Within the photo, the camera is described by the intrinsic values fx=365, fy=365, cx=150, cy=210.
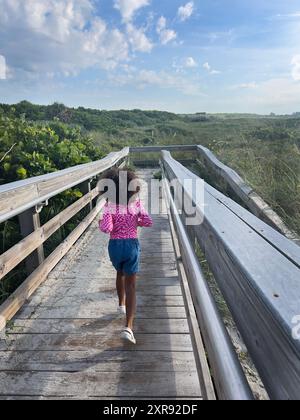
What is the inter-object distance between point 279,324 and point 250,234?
62cm

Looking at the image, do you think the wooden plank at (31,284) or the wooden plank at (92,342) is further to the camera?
the wooden plank at (31,284)

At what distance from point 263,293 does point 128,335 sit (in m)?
1.85

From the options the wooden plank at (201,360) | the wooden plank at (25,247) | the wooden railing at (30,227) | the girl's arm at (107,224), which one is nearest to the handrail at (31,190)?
the wooden railing at (30,227)

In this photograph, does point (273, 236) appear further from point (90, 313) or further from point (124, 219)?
point (90, 313)

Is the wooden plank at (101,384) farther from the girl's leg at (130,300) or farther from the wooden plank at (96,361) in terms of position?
the girl's leg at (130,300)

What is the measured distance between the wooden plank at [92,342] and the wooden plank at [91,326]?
0.18ft

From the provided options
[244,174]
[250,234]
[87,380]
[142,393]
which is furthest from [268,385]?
[244,174]

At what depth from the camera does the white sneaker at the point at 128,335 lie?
2.55 m

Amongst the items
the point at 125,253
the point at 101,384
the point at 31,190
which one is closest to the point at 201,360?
the point at 101,384

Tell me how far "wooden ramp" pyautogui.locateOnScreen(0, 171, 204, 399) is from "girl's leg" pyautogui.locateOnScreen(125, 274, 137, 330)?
0.45 ft

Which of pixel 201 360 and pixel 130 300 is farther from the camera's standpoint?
pixel 130 300

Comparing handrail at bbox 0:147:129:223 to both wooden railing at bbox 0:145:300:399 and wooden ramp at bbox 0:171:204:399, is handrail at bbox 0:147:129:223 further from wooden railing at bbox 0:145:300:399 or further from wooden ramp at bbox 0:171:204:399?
wooden ramp at bbox 0:171:204:399

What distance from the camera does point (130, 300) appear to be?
8.88 feet

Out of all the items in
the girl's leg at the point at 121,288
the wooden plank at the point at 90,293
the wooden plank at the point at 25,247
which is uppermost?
the wooden plank at the point at 25,247
